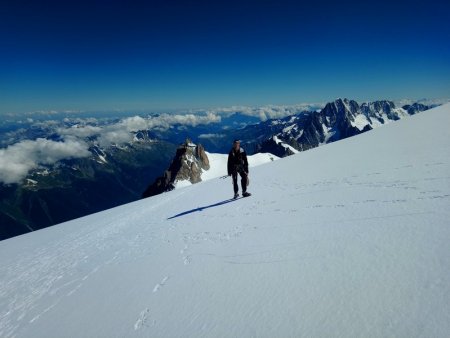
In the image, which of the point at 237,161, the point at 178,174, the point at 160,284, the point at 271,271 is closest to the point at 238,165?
the point at 237,161

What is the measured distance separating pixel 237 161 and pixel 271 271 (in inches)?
353

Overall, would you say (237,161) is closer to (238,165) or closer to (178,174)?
(238,165)

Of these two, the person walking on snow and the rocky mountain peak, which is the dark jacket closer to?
the person walking on snow

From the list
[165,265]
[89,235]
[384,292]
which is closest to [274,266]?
[384,292]

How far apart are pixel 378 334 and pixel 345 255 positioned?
2180 mm

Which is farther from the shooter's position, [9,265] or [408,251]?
[9,265]

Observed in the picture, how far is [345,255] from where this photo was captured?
18.1 feet

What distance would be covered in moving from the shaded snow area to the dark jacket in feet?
7.56

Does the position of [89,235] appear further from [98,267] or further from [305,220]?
[305,220]

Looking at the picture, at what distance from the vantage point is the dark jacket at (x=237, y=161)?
14.2 meters

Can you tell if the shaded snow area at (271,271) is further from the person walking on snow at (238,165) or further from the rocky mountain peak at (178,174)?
the rocky mountain peak at (178,174)

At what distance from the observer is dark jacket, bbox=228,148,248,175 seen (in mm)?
14195

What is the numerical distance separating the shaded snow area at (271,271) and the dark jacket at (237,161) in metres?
2.30

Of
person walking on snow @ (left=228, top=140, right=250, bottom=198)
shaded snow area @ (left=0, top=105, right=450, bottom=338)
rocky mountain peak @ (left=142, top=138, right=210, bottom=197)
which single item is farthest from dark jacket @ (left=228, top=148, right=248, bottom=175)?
rocky mountain peak @ (left=142, top=138, right=210, bottom=197)
